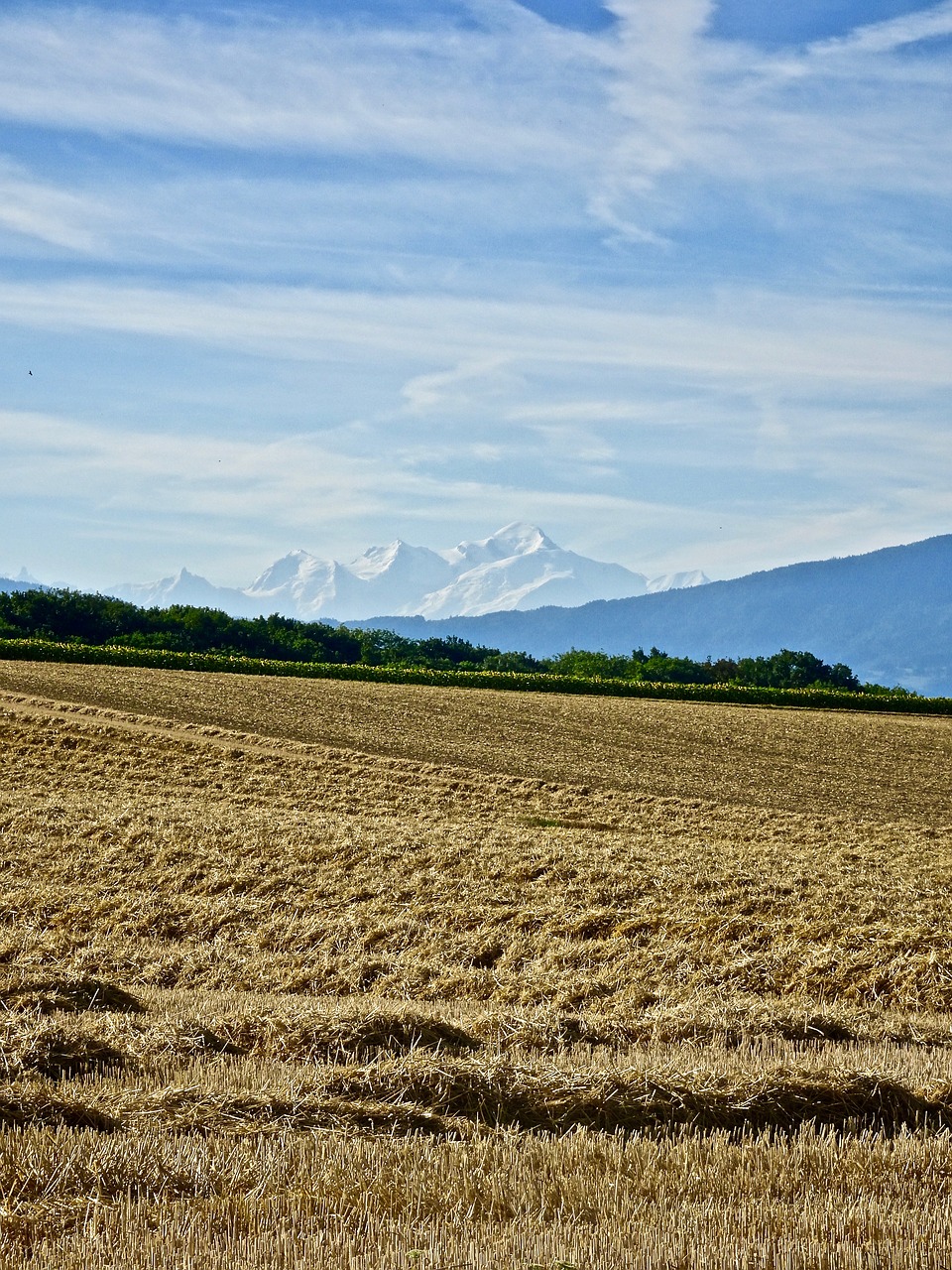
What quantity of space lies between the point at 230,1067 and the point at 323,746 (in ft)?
81.0

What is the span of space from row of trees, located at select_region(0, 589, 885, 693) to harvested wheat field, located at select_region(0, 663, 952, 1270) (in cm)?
5569

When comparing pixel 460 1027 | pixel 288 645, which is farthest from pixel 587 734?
pixel 288 645

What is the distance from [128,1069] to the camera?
7215 millimetres

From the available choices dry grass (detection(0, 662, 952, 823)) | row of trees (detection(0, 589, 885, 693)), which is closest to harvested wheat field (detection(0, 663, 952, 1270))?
dry grass (detection(0, 662, 952, 823))

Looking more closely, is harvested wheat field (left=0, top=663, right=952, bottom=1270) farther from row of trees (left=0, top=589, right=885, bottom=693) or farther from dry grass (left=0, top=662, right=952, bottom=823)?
row of trees (left=0, top=589, right=885, bottom=693)

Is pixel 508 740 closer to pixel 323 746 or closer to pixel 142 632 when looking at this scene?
pixel 323 746

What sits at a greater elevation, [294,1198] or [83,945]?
[294,1198]

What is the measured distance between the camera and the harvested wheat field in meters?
5.16

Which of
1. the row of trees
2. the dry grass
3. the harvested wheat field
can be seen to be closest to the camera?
the harvested wheat field

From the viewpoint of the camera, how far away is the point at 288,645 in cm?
8544

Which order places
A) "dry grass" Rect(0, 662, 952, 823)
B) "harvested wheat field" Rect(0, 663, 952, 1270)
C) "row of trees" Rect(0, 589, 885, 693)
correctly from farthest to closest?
"row of trees" Rect(0, 589, 885, 693) → "dry grass" Rect(0, 662, 952, 823) → "harvested wheat field" Rect(0, 663, 952, 1270)

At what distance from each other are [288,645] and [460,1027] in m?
78.5

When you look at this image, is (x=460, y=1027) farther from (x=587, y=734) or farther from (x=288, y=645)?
(x=288, y=645)

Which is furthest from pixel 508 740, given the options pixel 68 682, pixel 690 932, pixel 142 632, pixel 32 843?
pixel 142 632
